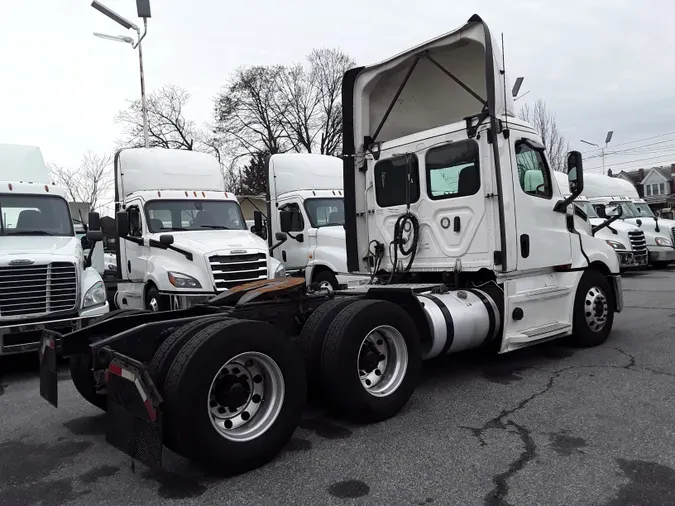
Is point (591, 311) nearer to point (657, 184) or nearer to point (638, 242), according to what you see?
point (638, 242)

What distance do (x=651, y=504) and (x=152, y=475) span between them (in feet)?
10.3

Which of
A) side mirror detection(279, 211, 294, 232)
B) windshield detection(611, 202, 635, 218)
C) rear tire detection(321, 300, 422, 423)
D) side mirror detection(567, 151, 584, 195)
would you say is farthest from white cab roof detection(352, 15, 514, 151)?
windshield detection(611, 202, 635, 218)

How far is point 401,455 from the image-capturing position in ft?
13.2

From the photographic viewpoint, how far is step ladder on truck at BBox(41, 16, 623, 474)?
12.1ft

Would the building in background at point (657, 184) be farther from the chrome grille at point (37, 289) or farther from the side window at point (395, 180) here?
the chrome grille at point (37, 289)

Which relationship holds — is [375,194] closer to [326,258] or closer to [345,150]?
[345,150]

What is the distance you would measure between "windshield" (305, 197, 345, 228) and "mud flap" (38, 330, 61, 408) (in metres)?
7.38

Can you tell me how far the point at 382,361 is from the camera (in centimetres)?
493

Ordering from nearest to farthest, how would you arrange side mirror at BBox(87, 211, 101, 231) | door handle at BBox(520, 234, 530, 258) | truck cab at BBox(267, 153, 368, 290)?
door handle at BBox(520, 234, 530, 258) → side mirror at BBox(87, 211, 101, 231) → truck cab at BBox(267, 153, 368, 290)

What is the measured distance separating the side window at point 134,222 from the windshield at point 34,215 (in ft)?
4.77

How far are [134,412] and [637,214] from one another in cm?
1854

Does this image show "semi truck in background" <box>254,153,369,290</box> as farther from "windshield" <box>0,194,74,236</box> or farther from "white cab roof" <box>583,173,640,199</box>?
"white cab roof" <box>583,173,640,199</box>

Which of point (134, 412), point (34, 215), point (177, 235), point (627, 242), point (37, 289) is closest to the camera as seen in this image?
point (134, 412)

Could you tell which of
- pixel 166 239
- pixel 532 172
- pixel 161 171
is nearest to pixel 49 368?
pixel 166 239
